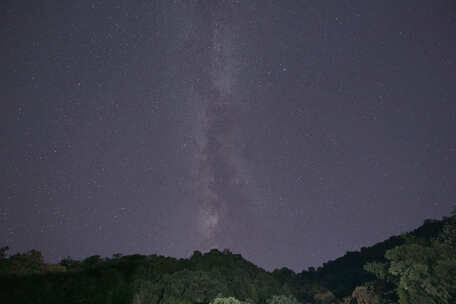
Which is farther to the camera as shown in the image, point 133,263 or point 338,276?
point 338,276

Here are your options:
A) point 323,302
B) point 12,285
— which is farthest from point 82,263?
point 323,302

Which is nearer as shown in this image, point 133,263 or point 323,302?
point 133,263

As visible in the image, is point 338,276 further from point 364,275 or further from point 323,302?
point 323,302

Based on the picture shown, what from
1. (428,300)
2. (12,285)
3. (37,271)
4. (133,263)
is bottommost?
(428,300)

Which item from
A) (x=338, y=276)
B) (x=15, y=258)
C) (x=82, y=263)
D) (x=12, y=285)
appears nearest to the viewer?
(x=12, y=285)

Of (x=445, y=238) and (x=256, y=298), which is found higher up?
(x=445, y=238)

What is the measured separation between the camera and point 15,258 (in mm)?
19750

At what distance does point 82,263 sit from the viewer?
3027 cm

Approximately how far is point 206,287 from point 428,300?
17.3 metres

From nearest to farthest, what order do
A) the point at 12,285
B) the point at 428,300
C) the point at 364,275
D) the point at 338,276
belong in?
1. the point at 12,285
2. the point at 428,300
3. the point at 364,275
4. the point at 338,276

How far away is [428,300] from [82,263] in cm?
3189

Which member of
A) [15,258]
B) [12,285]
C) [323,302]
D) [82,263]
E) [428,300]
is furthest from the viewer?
[323,302]

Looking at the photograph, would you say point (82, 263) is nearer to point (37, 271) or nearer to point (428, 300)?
point (37, 271)

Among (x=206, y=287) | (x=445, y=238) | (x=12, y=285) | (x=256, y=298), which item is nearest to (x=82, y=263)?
(x=12, y=285)
